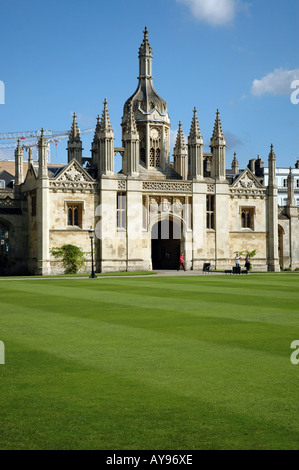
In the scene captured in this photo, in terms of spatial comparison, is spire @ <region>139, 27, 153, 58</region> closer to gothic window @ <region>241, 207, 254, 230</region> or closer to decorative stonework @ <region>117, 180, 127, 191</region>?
decorative stonework @ <region>117, 180, 127, 191</region>

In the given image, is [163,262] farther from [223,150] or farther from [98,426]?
[98,426]

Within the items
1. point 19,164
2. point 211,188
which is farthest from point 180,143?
point 19,164

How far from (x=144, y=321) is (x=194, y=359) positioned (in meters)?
4.66

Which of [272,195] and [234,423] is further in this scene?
[272,195]

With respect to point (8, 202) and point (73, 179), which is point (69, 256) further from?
point (8, 202)

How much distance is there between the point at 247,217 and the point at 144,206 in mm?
10254

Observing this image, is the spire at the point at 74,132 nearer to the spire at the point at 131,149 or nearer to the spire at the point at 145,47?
the spire at the point at 131,149

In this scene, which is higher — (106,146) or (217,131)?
(217,131)

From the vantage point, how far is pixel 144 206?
168 feet

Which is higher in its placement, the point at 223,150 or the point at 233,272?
the point at 223,150

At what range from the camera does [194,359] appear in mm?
10031
